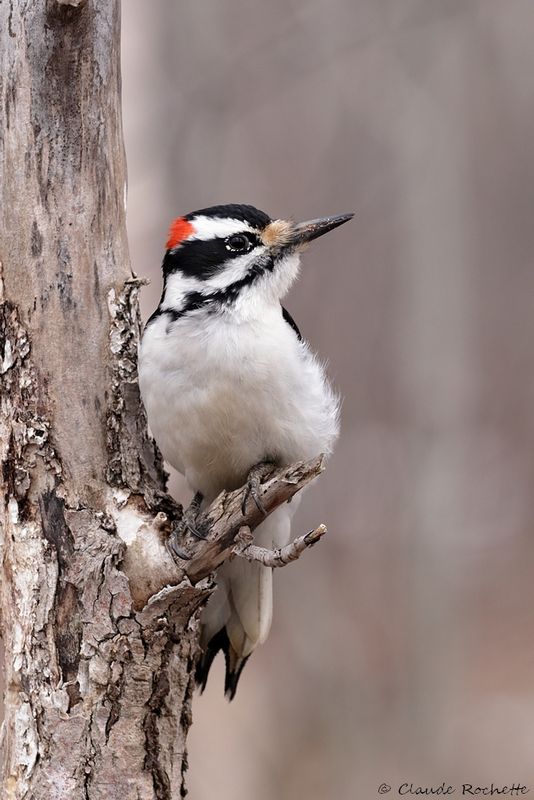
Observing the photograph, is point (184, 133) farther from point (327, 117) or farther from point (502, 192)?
point (502, 192)

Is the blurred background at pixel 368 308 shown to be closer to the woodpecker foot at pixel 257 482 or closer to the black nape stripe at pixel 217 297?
the black nape stripe at pixel 217 297

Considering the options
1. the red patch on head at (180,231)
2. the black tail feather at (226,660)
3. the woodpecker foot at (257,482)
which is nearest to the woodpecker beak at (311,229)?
the red patch on head at (180,231)

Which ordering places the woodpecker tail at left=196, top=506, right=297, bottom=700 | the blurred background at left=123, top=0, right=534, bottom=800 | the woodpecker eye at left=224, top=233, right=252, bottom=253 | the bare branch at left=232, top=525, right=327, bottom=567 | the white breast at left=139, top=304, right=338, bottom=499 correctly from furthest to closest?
1. the blurred background at left=123, top=0, right=534, bottom=800
2. the woodpecker tail at left=196, top=506, right=297, bottom=700
3. the woodpecker eye at left=224, top=233, right=252, bottom=253
4. the white breast at left=139, top=304, right=338, bottom=499
5. the bare branch at left=232, top=525, right=327, bottom=567

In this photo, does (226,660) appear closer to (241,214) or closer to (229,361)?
(229,361)

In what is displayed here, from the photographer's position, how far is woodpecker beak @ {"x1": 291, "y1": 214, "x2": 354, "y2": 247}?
11.6ft

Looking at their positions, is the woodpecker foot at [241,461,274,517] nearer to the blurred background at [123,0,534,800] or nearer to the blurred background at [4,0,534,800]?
the blurred background at [4,0,534,800]

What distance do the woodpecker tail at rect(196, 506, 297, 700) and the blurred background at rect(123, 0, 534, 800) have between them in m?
1.71

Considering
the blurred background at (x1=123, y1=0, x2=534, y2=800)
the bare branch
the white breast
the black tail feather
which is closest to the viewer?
the bare branch

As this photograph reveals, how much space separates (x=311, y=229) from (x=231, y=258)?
0.32m

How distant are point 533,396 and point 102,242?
575 centimetres

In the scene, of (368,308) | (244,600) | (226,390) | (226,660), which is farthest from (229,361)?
(368,308)

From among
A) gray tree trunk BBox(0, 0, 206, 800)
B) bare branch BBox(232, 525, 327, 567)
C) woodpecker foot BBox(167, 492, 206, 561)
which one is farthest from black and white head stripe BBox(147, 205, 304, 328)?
bare branch BBox(232, 525, 327, 567)

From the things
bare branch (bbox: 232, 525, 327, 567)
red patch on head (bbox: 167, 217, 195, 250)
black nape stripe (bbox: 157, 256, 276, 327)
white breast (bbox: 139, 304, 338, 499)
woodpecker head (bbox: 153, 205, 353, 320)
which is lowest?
bare branch (bbox: 232, 525, 327, 567)

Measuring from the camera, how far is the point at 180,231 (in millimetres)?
3586
